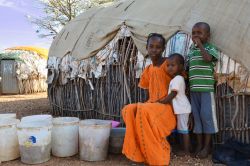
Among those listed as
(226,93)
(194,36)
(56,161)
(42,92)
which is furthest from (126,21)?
(42,92)

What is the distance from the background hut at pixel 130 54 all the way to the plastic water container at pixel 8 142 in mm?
2014

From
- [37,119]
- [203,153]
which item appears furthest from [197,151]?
[37,119]

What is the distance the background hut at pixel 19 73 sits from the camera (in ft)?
46.2

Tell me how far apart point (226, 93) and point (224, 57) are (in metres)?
0.47

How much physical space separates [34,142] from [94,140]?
726mm

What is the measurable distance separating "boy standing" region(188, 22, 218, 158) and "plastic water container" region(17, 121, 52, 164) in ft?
6.12

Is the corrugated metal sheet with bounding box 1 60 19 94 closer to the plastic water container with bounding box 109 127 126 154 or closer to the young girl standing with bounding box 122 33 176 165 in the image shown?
the plastic water container with bounding box 109 127 126 154

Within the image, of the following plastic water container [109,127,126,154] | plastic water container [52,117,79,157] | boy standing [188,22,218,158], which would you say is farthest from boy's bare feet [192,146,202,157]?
plastic water container [52,117,79,157]

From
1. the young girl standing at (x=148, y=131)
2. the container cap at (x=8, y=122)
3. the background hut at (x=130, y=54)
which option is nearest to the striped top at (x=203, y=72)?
the background hut at (x=130, y=54)

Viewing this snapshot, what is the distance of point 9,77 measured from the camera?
14156 millimetres

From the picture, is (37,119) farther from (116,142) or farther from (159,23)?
(159,23)

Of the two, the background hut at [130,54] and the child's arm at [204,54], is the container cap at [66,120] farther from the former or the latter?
the child's arm at [204,54]

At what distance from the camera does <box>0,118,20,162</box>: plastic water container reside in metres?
4.17

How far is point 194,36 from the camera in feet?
13.9
